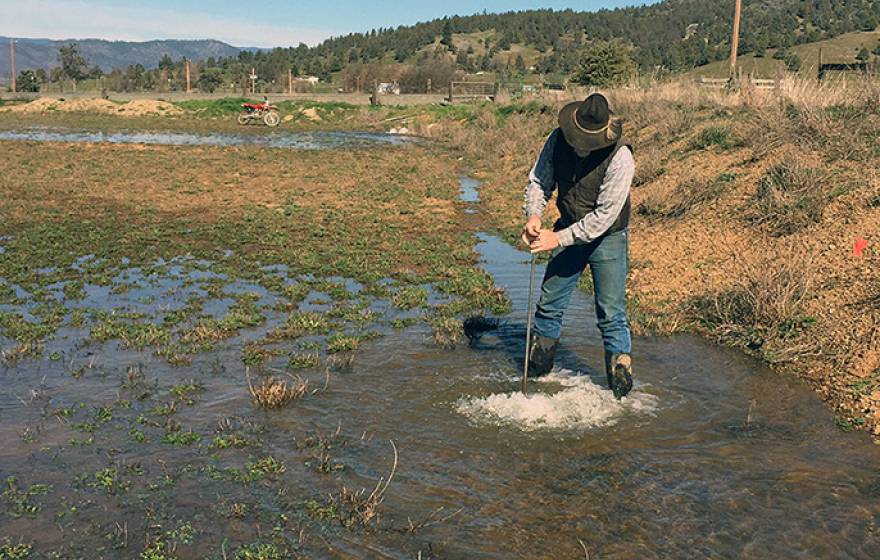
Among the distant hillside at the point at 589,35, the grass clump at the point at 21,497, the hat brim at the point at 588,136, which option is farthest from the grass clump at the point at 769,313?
the distant hillside at the point at 589,35

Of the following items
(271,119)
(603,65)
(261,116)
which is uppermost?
(603,65)

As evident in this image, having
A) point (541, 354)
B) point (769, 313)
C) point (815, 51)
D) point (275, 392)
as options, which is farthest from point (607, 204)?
point (815, 51)

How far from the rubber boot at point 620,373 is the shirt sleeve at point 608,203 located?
99 cm

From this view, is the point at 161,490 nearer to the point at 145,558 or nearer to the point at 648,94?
the point at 145,558

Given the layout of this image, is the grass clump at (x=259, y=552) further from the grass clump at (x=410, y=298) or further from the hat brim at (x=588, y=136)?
the grass clump at (x=410, y=298)

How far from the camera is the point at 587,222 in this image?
5012 millimetres

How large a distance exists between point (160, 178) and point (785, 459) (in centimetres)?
1781

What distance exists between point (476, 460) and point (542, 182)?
86.0 inches

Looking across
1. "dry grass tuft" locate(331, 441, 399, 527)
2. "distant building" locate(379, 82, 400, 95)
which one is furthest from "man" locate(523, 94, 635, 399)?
"distant building" locate(379, 82, 400, 95)

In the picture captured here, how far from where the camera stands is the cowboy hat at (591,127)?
472 cm

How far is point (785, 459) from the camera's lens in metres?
4.61

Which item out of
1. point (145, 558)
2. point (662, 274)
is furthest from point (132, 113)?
point (145, 558)

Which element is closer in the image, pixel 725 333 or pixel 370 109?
pixel 725 333

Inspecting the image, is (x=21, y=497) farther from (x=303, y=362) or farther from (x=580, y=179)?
(x=580, y=179)
